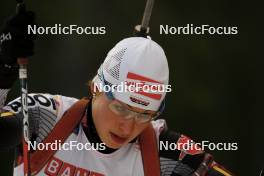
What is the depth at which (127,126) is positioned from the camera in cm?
287

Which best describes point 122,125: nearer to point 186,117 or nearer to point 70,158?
point 70,158

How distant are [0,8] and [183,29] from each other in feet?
3.92

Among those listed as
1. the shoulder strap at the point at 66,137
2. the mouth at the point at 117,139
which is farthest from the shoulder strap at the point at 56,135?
the mouth at the point at 117,139

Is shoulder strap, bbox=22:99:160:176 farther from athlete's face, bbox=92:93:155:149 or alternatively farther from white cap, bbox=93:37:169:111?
white cap, bbox=93:37:169:111

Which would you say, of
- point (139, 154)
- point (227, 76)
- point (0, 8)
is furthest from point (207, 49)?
point (139, 154)

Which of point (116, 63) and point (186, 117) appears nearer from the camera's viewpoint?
point (116, 63)

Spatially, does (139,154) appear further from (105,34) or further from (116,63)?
(105,34)

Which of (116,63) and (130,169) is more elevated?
(116,63)

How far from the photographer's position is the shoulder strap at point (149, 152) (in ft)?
9.80

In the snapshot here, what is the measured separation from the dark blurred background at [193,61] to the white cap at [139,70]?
7.98ft

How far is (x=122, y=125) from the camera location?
2873 mm

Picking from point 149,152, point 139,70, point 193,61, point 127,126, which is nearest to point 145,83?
point 139,70

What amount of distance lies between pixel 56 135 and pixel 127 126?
0.86 feet

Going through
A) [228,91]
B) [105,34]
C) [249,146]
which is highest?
[105,34]
